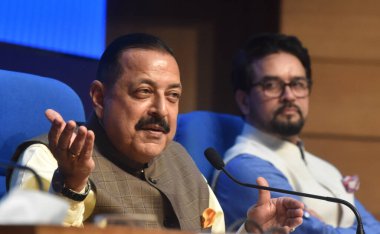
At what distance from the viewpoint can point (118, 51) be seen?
7.98 ft

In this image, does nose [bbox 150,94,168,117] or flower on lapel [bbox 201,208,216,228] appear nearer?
nose [bbox 150,94,168,117]

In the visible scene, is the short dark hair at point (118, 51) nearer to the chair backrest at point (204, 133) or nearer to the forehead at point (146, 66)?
the forehead at point (146, 66)

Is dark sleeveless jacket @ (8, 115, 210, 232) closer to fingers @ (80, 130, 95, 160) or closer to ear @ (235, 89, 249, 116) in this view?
fingers @ (80, 130, 95, 160)

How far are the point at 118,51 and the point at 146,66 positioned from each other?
97mm

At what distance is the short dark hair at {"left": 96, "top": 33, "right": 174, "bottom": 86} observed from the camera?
7.94ft

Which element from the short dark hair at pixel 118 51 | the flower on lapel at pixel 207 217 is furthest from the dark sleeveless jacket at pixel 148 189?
the short dark hair at pixel 118 51

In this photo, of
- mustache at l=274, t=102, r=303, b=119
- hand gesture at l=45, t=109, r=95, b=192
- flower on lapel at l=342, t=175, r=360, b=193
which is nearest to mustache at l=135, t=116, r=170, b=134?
hand gesture at l=45, t=109, r=95, b=192

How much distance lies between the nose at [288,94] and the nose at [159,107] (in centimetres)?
109

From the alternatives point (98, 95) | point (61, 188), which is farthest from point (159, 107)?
point (61, 188)

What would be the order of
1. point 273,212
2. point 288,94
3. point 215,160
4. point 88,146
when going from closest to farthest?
point 88,146 → point 273,212 → point 215,160 → point 288,94

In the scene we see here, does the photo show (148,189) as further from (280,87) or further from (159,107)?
(280,87)

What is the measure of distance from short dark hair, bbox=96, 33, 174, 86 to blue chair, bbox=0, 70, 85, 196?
0.45 feet

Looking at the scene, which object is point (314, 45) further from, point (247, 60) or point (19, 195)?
point (19, 195)

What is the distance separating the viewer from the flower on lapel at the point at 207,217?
2469 mm
